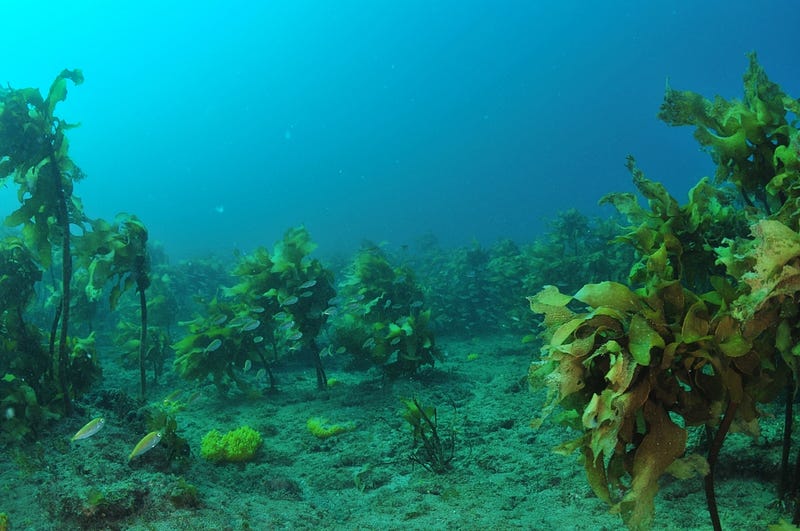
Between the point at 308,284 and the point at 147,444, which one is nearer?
the point at 147,444

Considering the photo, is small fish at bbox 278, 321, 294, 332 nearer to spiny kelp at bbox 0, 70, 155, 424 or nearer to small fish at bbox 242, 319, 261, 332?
small fish at bbox 242, 319, 261, 332

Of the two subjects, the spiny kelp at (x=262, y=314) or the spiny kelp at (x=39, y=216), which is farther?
the spiny kelp at (x=262, y=314)

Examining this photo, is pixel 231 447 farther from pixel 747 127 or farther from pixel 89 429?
pixel 747 127

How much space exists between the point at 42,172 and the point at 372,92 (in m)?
153

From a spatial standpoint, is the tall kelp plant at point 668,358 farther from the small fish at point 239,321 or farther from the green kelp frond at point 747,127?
the small fish at point 239,321

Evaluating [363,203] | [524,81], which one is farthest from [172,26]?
[524,81]

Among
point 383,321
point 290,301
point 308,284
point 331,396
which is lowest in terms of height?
point 331,396

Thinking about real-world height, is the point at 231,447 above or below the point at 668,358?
below

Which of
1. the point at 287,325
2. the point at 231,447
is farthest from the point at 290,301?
the point at 231,447

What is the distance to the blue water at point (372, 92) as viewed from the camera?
348 feet

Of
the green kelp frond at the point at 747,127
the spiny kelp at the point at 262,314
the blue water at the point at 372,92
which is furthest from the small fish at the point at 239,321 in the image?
the blue water at the point at 372,92

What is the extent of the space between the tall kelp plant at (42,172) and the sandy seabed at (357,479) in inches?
59.7

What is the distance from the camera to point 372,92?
147125 millimetres

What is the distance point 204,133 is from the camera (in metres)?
141
